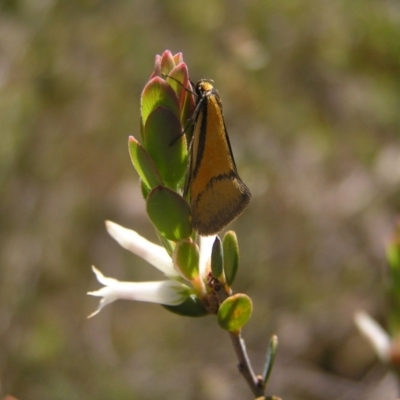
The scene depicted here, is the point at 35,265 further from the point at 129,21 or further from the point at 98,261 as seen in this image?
the point at 129,21

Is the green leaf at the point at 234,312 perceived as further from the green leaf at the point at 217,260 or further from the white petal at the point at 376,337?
the white petal at the point at 376,337

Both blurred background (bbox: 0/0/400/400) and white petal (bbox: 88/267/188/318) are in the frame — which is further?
blurred background (bbox: 0/0/400/400)

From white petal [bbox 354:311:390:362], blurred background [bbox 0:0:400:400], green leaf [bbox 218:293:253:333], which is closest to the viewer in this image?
green leaf [bbox 218:293:253:333]

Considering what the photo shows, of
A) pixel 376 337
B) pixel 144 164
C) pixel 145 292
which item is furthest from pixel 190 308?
pixel 376 337

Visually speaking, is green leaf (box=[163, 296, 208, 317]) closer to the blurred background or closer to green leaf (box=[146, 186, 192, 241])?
green leaf (box=[146, 186, 192, 241])

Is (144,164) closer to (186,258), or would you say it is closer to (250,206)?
(186,258)

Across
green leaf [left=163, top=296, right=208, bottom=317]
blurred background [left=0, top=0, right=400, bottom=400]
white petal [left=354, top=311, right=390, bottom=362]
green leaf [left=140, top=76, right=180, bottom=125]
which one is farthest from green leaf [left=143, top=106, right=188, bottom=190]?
blurred background [left=0, top=0, right=400, bottom=400]

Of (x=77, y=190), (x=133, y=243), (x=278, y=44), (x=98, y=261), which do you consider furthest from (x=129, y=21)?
(x=133, y=243)

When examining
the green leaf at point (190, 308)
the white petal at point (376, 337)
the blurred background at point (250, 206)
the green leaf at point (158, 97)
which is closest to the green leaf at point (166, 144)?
the green leaf at point (158, 97)
